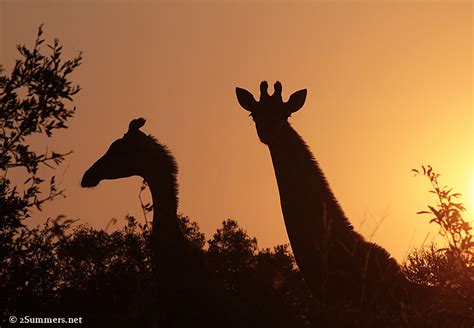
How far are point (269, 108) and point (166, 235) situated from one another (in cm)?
252

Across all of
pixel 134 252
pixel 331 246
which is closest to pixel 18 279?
pixel 134 252

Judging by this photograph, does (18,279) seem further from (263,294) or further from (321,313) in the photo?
(321,313)

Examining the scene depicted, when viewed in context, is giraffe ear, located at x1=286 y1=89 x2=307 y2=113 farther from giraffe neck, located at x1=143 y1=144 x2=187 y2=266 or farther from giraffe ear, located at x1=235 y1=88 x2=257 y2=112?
giraffe neck, located at x1=143 y1=144 x2=187 y2=266

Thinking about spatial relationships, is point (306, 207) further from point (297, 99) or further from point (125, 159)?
point (125, 159)

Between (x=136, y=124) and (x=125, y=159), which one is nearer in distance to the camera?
(x=125, y=159)

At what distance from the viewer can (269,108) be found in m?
11.4

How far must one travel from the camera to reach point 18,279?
915 centimetres

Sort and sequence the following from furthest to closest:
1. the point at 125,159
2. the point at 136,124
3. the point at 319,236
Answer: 1. the point at 136,124
2. the point at 125,159
3. the point at 319,236

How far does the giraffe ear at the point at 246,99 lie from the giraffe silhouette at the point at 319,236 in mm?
335

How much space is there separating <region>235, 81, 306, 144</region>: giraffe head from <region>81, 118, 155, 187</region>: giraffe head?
180 centimetres

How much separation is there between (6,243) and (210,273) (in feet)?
9.21

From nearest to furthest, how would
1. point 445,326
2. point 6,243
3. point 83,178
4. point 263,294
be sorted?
1. point 445,326
2. point 6,243
3. point 263,294
4. point 83,178

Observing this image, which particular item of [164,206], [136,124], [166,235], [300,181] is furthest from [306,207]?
[136,124]

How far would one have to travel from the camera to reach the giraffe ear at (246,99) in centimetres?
1189
